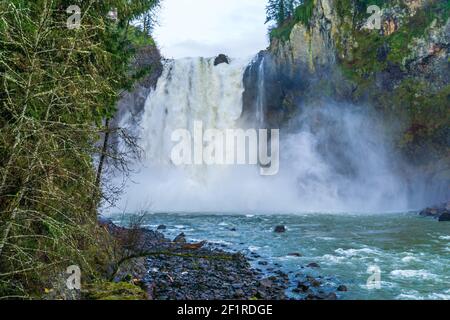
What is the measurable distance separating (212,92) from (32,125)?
38809mm

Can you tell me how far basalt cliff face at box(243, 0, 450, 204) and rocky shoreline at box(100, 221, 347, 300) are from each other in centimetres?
2417

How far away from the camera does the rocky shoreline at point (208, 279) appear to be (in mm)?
10945

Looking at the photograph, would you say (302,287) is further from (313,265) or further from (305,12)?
(305,12)

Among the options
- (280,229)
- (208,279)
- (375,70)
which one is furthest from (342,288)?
(375,70)

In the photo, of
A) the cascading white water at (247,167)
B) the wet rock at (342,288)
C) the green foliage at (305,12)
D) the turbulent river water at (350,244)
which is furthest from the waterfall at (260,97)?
the wet rock at (342,288)

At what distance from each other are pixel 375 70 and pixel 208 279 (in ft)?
96.3

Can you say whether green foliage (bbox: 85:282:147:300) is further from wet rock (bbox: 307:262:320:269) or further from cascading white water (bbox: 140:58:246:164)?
cascading white water (bbox: 140:58:246:164)

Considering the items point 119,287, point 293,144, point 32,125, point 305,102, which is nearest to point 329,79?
point 305,102

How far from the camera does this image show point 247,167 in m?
43.4

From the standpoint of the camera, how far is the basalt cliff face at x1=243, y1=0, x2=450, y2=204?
33.2 metres

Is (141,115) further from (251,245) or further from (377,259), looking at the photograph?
(377,259)

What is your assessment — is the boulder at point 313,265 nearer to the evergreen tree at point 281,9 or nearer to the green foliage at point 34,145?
the green foliage at point 34,145

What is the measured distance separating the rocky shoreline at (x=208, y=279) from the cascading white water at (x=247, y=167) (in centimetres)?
1929

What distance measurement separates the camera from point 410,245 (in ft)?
58.4
